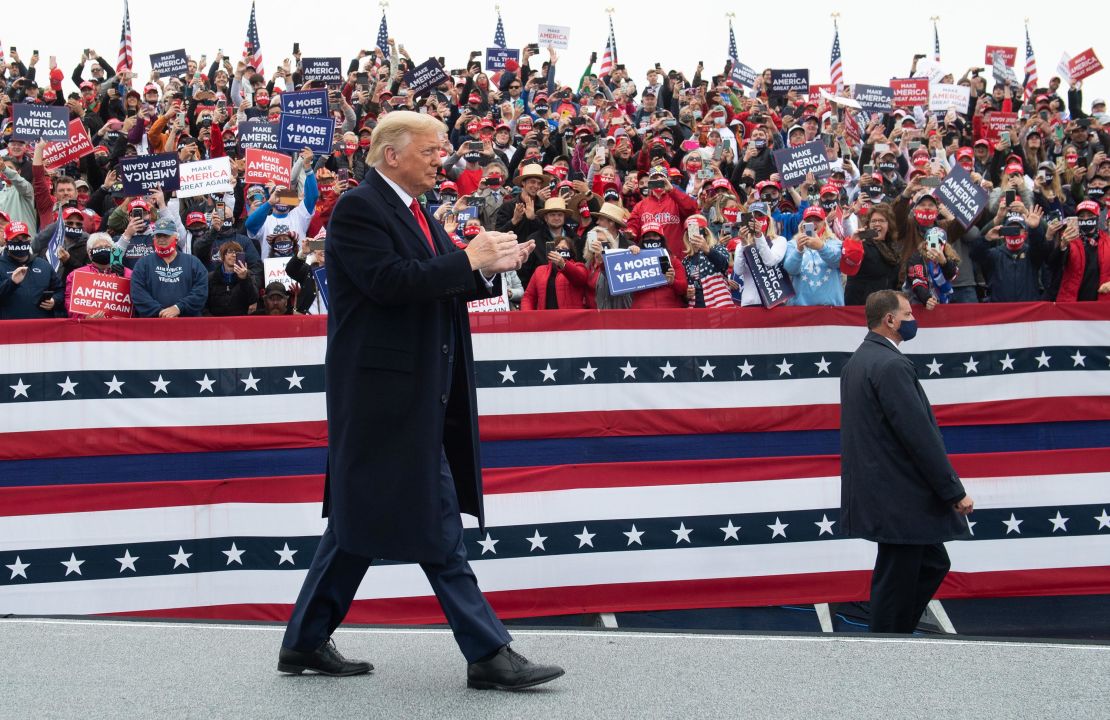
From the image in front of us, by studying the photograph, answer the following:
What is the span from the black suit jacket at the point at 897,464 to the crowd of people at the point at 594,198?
282 centimetres

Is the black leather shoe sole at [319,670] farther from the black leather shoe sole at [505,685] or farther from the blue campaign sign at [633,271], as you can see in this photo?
the blue campaign sign at [633,271]

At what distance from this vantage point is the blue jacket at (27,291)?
352 inches

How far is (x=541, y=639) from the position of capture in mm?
4242

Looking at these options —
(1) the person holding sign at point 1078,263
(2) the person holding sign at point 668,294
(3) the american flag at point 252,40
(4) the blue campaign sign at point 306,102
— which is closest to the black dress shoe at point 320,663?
(2) the person holding sign at point 668,294

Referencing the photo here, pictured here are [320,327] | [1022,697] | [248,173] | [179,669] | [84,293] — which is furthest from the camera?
[248,173]

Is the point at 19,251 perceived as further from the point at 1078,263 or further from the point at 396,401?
the point at 1078,263

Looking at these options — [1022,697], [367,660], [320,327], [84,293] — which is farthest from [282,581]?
[1022,697]

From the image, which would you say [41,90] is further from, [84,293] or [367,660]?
[367,660]

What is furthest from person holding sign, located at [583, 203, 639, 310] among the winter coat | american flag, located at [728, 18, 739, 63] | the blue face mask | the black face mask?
american flag, located at [728, 18, 739, 63]

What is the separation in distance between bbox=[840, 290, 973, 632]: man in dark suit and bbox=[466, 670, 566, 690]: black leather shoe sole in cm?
257

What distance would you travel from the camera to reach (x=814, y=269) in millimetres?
8945

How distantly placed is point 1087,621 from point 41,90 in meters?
14.9

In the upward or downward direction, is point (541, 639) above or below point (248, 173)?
below

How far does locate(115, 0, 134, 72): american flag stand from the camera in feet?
76.0
